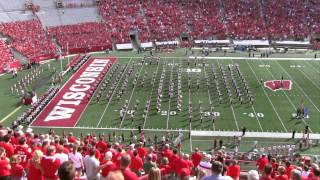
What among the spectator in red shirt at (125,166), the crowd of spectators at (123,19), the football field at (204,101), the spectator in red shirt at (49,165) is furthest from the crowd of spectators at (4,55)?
the spectator in red shirt at (125,166)

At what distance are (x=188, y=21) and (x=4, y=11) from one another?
1988 cm

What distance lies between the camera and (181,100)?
95.1 ft

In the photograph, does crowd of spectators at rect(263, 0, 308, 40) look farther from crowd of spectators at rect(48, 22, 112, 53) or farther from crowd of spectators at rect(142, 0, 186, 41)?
crowd of spectators at rect(48, 22, 112, 53)

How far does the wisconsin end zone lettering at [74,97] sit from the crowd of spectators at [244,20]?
1642 centimetres

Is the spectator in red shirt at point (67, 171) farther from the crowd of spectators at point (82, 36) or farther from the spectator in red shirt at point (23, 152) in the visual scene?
the crowd of spectators at point (82, 36)

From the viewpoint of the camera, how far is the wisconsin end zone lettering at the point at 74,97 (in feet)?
86.2

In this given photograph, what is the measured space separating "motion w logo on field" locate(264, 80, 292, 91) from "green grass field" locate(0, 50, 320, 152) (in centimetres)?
43

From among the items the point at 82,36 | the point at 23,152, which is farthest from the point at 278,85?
the point at 23,152

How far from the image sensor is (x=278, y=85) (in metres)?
32.4

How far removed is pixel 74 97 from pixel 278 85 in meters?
14.3

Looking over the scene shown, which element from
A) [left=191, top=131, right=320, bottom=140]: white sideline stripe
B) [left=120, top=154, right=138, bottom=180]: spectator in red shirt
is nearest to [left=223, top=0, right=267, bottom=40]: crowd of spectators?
[left=191, top=131, right=320, bottom=140]: white sideline stripe

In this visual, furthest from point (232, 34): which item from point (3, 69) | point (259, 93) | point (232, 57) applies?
point (3, 69)

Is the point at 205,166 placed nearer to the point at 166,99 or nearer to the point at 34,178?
the point at 34,178

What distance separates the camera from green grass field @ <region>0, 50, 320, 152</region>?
25594 mm
